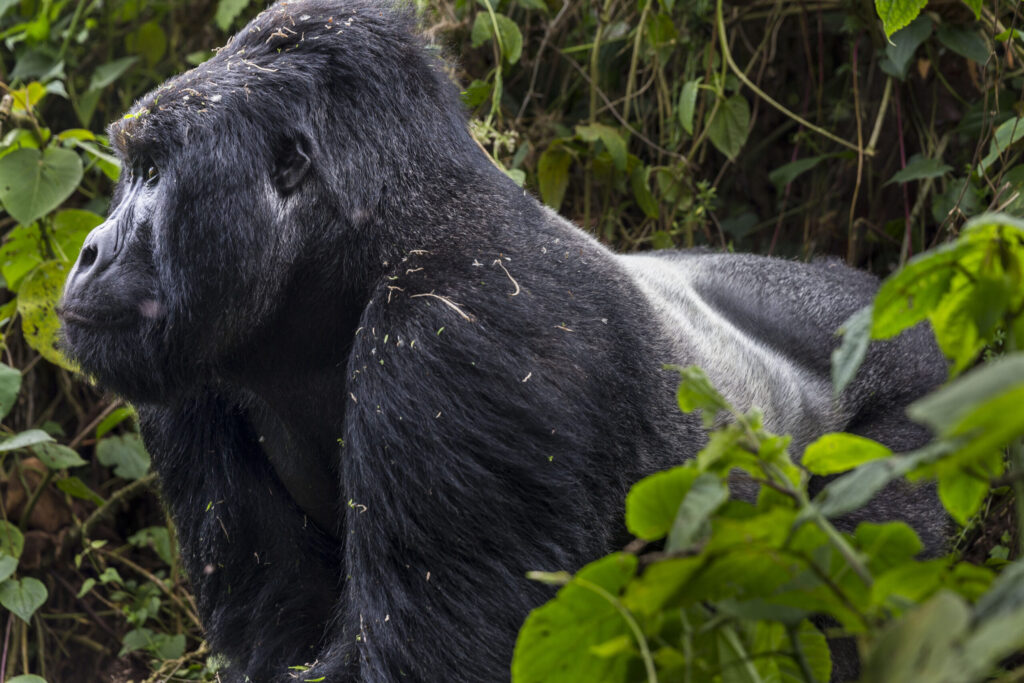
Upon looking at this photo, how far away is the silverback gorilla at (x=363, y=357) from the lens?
192 centimetres

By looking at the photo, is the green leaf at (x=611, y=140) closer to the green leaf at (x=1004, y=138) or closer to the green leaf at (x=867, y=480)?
the green leaf at (x=1004, y=138)

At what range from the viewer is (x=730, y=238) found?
13.7 feet

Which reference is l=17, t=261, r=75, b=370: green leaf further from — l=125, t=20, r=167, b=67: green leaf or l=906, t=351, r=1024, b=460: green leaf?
l=906, t=351, r=1024, b=460: green leaf

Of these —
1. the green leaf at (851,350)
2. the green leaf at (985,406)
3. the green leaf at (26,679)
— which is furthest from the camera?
the green leaf at (26,679)

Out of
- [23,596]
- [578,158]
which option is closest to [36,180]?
[23,596]

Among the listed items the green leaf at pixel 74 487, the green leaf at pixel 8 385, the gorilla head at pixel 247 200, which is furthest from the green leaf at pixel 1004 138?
the green leaf at pixel 74 487

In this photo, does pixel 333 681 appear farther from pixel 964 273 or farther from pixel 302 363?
pixel 964 273

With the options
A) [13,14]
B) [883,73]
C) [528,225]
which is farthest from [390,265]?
[13,14]

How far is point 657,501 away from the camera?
1128 millimetres

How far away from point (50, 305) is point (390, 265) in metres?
1.41

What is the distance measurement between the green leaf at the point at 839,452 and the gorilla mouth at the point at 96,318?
1432mm

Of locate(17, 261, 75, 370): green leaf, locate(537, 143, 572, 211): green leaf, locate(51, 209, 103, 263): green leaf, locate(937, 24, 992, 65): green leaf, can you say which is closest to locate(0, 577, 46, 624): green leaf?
locate(17, 261, 75, 370): green leaf

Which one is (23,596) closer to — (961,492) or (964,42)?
(961,492)

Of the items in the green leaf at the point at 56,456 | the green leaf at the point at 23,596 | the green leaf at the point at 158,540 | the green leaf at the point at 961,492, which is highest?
the green leaf at the point at 961,492
